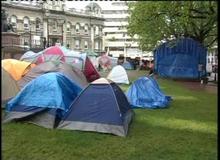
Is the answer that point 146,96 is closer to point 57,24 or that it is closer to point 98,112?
point 98,112

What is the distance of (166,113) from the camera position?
539 inches

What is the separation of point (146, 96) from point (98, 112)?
5.14 m

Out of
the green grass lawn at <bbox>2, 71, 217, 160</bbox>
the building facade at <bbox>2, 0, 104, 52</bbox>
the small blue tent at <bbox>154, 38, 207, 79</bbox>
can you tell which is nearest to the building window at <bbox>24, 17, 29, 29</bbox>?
the building facade at <bbox>2, 0, 104, 52</bbox>

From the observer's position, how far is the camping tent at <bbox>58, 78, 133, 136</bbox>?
9.99 m

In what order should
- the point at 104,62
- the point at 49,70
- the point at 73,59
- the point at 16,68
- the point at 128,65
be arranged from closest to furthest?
the point at 49,70, the point at 16,68, the point at 73,59, the point at 104,62, the point at 128,65

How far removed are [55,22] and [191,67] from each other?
64.4m

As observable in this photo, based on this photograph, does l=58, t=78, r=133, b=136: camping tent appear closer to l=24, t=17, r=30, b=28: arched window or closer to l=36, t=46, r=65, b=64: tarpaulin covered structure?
l=36, t=46, r=65, b=64: tarpaulin covered structure

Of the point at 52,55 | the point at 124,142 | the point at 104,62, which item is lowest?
the point at 124,142

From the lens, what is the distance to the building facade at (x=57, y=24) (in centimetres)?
8300

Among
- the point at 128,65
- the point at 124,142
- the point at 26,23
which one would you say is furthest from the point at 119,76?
the point at 26,23

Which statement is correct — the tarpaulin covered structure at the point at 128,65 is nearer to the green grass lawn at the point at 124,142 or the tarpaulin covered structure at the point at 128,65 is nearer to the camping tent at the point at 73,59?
the camping tent at the point at 73,59

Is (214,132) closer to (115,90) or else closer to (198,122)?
(198,122)

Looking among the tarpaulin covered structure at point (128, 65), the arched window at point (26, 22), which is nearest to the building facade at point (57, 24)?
the arched window at point (26, 22)

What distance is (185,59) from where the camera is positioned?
109 feet
